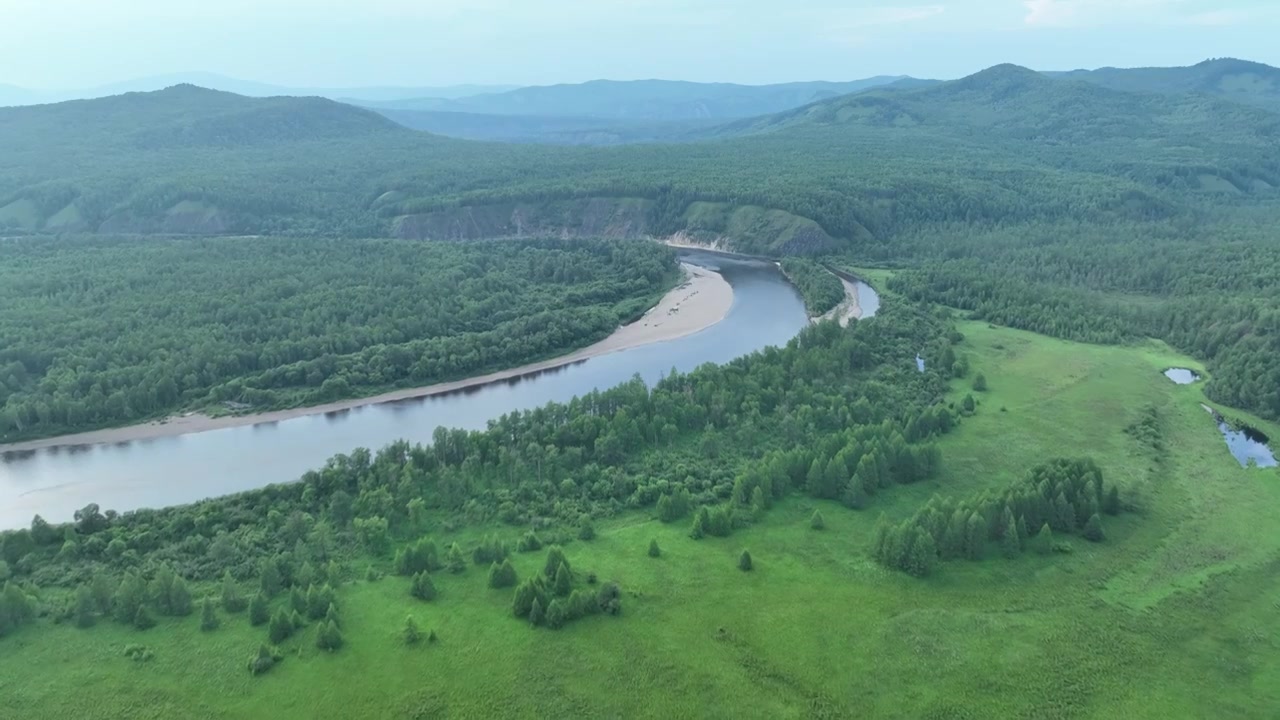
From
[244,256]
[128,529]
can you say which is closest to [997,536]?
[128,529]

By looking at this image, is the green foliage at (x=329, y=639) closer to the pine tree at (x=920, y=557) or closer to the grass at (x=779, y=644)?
the grass at (x=779, y=644)

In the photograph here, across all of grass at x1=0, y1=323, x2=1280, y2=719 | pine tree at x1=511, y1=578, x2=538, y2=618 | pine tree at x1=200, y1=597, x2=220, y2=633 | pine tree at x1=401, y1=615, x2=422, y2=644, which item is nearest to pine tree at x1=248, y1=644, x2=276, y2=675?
grass at x1=0, y1=323, x2=1280, y2=719

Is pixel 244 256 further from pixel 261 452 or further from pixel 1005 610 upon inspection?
pixel 1005 610

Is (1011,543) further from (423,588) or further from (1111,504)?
(423,588)

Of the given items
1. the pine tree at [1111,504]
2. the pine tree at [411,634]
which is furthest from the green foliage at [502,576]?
the pine tree at [1111,504]

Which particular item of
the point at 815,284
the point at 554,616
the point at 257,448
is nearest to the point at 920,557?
the point at 554,616

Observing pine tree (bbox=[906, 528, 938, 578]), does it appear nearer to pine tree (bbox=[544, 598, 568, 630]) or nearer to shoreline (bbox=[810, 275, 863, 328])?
pine tree (bbox=[544, 598, 568, 630])
